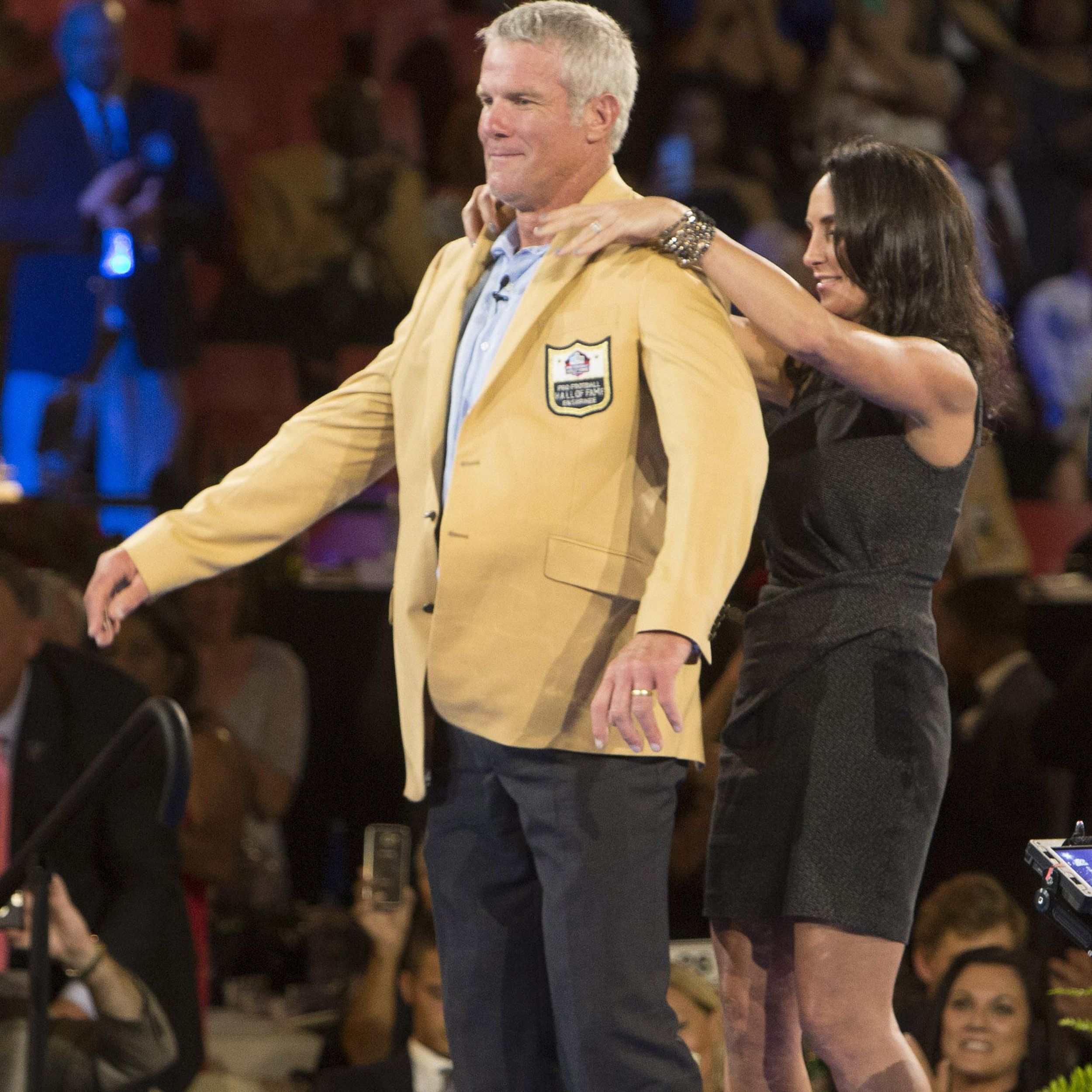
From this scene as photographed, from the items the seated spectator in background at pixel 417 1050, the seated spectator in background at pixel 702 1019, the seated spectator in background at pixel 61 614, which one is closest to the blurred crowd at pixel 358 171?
the seated spectator in background at pixel 61 614

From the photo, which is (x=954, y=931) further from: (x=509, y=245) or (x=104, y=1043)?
(x=509, y=245)

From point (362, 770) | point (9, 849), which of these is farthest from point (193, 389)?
point (9, 849)

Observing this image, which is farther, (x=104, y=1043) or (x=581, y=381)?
(x=104, y=1043)

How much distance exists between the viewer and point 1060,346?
593 centimetres

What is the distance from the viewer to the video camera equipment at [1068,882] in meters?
1.69

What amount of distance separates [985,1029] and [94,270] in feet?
10.9

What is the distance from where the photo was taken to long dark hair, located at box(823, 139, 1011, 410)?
6.79 ft

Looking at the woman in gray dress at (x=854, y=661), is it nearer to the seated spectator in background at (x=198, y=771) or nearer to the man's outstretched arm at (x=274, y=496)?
the man's outstretched arm at (x=274, y=496)

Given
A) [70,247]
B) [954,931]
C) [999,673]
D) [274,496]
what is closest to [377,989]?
[954,931]

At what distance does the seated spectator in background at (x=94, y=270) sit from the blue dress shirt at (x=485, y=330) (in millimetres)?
2981

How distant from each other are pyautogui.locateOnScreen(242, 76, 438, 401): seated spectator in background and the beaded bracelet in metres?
3.45

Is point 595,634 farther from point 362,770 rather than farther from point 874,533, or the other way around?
point 362,770

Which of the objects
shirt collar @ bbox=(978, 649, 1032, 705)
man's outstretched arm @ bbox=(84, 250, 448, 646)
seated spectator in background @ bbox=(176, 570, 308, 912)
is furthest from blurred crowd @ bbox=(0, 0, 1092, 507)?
man's outstretched arm @ bbox=(84, 250, 448, 646)

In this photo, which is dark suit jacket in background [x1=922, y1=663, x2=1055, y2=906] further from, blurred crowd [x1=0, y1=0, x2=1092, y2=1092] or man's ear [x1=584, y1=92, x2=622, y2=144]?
man's ear [x1=584, y1=92, x2=622, y2=144]
